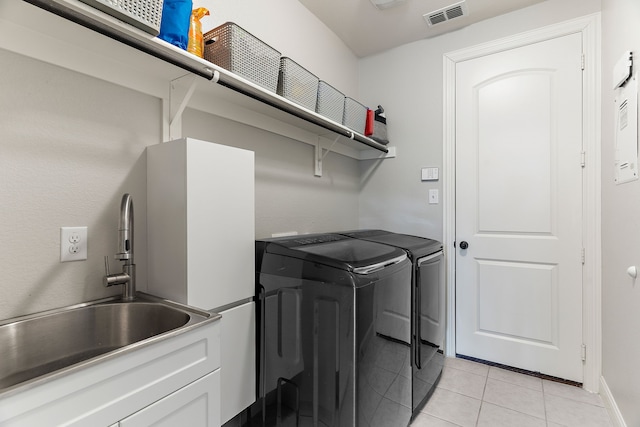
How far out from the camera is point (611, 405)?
72.0 inches

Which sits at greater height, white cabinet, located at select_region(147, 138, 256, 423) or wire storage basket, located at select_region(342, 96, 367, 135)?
wire storage basket, located at select_region(342, 96, 367, 135)

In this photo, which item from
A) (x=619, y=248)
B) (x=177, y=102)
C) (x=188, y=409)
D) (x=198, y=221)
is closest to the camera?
(x=188, y=409)

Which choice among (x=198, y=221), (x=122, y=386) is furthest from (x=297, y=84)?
(x=122, y=386)

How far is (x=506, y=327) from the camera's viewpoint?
2.43m

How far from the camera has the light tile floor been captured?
1805mm

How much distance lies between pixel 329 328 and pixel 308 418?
16.9 inches

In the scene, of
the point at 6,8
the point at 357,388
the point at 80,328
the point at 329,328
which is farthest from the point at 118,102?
the point at 357,388

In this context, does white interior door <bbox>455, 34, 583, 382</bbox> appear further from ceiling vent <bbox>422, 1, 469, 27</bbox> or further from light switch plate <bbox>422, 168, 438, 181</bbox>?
ceiling vent <bbox>422, 1, 469, 27</bbox>

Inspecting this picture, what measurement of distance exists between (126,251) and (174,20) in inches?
36.4

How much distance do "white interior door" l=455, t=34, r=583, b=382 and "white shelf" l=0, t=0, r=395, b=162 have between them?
1545 millimetres

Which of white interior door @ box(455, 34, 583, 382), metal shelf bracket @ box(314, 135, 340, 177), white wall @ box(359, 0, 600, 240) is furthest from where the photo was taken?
white wall @ box(359, 0, 600, 240)

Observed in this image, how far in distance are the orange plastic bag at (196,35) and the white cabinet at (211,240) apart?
1.45ft

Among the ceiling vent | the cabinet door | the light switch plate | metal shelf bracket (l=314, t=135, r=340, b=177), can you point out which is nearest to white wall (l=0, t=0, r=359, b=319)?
the cabinet door

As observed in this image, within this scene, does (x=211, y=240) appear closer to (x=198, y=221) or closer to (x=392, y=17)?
(x=198, y=221)
